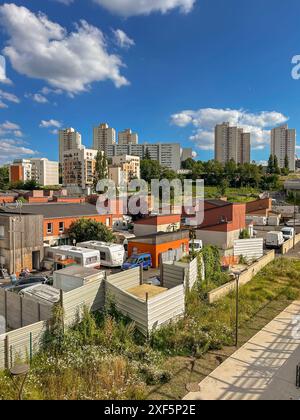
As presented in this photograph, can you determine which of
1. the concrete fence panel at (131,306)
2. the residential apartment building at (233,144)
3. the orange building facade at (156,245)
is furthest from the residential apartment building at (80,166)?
the concrete fence panel at (131,306)

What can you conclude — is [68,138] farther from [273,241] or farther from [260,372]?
[260,372]

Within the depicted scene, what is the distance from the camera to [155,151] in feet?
474

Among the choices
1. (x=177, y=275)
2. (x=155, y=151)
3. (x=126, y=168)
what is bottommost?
(x=177, y=275)

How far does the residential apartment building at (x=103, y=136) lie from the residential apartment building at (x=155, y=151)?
540cm

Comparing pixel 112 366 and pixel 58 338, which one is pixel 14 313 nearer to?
pixel 58 338

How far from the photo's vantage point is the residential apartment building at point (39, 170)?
98.9 meters

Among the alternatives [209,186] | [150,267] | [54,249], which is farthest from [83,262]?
[209,186]

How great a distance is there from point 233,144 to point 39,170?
79.0m

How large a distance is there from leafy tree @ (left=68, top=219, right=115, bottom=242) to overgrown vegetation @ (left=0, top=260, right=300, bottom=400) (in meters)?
13.0

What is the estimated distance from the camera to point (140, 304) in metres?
9.71

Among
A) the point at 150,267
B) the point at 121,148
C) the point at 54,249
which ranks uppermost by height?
the point at 121,148

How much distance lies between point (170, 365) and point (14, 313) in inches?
210

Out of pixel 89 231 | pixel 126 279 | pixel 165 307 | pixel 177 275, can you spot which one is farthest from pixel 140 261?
pixel 165 307

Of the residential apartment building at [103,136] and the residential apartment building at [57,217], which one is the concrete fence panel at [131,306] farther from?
the residential apartment building at [103,136]
